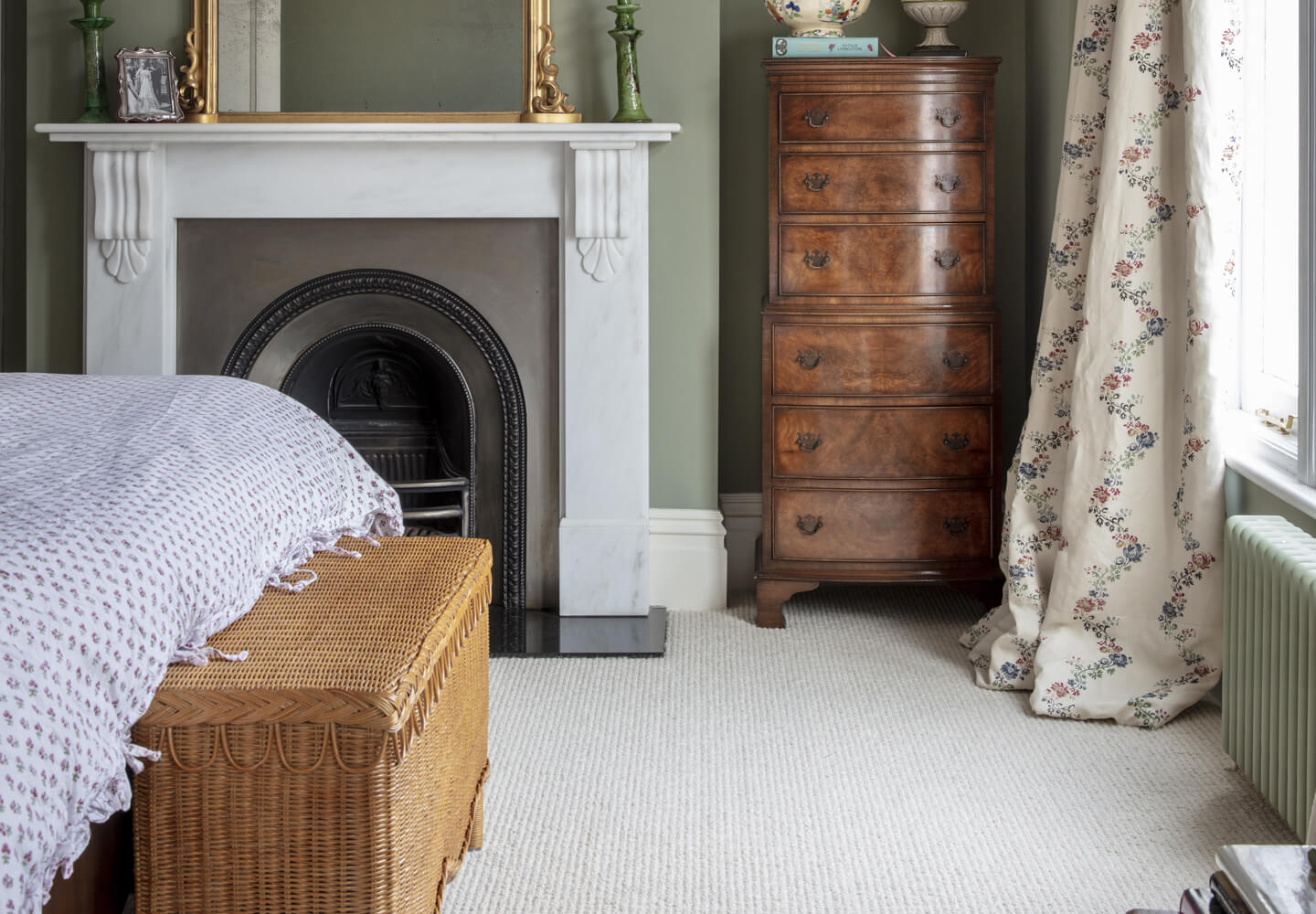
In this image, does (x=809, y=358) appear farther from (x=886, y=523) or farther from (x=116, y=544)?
(x=116, y=544)

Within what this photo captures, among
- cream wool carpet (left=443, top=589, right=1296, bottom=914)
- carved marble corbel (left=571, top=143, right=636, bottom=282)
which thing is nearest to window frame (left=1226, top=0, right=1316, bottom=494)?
cream wool carpet (left=443, top=589, right=1296, bottom=914)

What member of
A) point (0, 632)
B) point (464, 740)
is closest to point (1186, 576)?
point (464, 740)

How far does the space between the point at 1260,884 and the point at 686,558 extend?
2.58m

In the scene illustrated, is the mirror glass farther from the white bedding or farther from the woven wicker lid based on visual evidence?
the woven wicker lid

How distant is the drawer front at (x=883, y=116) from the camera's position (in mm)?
3223

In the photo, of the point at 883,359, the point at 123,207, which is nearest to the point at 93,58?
the point at 123,207

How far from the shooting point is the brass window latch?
249 cm

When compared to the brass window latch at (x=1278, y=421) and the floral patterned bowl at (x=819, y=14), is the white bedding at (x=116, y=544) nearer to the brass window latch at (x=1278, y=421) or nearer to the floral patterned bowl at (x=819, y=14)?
the brass window latch at (x=1278, y=421)

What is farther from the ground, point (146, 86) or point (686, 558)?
point (146, 86)

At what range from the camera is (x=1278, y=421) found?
256cm

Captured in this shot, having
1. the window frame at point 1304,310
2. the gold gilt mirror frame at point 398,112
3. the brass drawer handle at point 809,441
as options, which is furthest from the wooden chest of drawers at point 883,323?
the window frame at point 1304,310

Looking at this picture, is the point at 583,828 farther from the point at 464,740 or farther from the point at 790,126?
the point at 790,126

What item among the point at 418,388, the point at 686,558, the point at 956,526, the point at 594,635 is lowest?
the point at 594,635

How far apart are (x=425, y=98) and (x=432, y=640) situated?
216 centimetres
